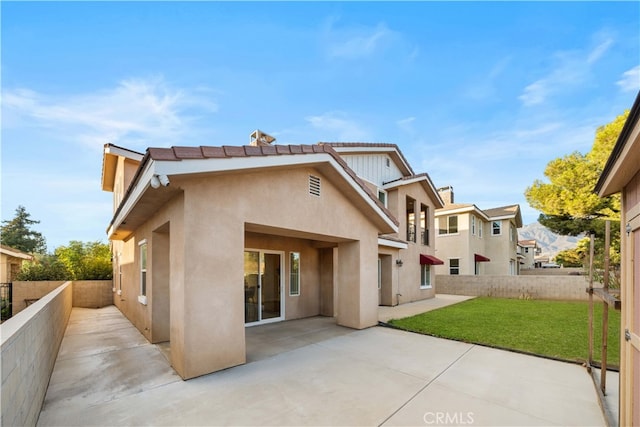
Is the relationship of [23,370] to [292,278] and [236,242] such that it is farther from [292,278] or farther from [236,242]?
[292,278]

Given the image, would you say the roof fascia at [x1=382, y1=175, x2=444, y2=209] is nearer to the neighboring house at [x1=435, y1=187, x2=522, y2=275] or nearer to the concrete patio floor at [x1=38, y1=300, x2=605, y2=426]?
Answer: the neighboring house at [x1=435, y1=187, x2=522, y2=275]

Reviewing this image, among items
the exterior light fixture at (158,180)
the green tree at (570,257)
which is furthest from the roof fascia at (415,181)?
the green tree at (570,257)

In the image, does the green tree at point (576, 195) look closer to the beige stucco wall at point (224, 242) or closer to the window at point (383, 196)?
the window at point (383, 196)

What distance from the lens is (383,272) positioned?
16.6 m

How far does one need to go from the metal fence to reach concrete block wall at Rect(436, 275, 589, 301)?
85.0 ft

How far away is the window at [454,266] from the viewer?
87.2 feet

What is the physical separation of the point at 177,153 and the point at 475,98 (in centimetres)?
1797

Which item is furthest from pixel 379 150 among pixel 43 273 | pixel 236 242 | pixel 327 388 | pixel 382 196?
pixel 43 273

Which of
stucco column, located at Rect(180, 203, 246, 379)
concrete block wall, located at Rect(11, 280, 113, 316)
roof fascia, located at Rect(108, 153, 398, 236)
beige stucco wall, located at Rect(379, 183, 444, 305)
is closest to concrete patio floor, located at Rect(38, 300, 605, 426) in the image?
stucco column, located at Rect(180, 203, 246, 379)

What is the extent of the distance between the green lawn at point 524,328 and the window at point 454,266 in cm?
1133

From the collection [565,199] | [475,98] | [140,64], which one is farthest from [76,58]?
[565,199]

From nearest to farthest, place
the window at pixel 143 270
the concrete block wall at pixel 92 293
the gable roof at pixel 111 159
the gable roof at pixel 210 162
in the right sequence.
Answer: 1. the gable roof at pixel 210 162
2. the window at pixel 143 270
3. the gable roof at pixel 111 159
4. the concrete block wall at pixel 92 293

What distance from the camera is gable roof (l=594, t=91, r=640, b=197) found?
2.64 meters

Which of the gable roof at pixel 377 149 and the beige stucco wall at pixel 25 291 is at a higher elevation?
the gable roof at pixel 377 149
